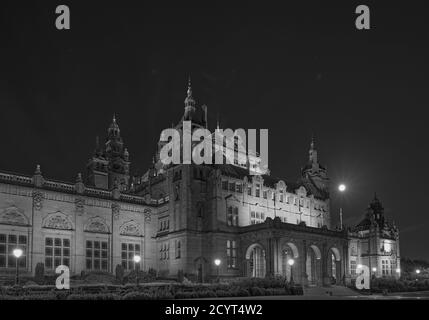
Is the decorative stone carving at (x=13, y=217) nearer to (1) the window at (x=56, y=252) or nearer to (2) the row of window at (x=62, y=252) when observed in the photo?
(2) the row of window at (x=62, y=252)

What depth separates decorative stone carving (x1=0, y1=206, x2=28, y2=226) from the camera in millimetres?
54406

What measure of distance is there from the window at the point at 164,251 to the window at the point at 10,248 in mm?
18160

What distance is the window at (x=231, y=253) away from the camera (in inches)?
2589

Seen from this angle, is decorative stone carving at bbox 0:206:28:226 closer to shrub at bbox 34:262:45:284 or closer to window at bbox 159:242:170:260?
shrub at bbox 34:262:45:284

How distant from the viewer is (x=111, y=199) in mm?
64188

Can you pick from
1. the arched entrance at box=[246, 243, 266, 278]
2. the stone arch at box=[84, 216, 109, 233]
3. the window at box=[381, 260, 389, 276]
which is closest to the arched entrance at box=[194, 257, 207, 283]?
the arched entrance at box=[246, 243, 266, 278]

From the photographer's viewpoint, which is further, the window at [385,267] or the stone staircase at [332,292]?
the window at [385,267]

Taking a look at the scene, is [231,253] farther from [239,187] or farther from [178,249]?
[239,187]

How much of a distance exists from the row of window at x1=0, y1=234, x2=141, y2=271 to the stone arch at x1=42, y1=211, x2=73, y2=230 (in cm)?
130

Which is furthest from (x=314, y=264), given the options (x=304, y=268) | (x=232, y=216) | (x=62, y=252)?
(x=62, y=252)

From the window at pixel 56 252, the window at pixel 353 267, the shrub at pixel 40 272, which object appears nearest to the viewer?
the shrub at pixel 40 272

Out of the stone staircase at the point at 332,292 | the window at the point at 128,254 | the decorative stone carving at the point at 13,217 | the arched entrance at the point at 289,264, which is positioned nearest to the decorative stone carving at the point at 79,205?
the decorative stone carving at the point at 13,217
